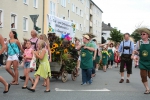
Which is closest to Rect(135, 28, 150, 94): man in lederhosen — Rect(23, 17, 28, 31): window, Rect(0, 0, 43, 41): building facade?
Rect(0, 0, 43, 41): building facade

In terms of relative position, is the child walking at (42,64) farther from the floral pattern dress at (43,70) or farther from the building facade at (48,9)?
the building facade at (48,9)

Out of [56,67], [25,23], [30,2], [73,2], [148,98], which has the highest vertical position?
[73,2]

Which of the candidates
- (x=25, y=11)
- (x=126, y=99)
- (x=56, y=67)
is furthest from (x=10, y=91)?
(x=25, y=11)

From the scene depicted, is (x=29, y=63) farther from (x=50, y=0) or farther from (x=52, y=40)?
(x=50, y=0)

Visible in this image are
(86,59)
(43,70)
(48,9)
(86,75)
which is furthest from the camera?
(48,9)

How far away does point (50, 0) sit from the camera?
4012cm

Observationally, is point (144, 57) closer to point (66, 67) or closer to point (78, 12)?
point (66, 67)

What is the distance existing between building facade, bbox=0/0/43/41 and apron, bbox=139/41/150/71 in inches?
692

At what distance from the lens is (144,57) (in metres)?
8.83

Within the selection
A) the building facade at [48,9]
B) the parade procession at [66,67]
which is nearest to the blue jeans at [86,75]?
the parade procession at [66,67]

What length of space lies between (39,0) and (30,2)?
2856 mm

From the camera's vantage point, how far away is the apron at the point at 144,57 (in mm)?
8734

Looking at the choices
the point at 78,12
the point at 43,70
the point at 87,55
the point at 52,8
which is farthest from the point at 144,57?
the point at 78,12

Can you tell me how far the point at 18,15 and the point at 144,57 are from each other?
23.3 metres
